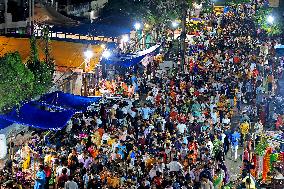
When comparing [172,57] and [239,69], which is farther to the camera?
[172,57]

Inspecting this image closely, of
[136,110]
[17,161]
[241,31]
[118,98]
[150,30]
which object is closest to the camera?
[17,161]

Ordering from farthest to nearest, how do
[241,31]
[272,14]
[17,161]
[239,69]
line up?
[241,31] < [272,14] < [239,69] < [17,161]

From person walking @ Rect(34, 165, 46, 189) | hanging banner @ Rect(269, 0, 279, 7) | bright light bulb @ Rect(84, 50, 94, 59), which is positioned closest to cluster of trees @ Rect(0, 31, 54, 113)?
person walking @ Rect(34, 165, 46, 189)

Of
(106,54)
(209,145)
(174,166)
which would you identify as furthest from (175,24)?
(174,166)

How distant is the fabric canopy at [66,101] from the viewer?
16.8 m

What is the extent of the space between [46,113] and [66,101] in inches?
59.8

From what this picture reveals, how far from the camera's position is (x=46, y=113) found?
51.4 feet

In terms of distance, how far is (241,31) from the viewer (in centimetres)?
4509

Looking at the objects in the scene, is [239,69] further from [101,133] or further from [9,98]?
[9,98]

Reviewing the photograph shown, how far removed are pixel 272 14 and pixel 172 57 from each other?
10807 mm

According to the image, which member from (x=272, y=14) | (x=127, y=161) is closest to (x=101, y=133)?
(x=127, y=161)

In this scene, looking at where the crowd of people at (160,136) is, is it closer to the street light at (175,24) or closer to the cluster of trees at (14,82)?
the cluster of trees at (14,82)

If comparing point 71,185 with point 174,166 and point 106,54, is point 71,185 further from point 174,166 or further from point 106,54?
point 106,54

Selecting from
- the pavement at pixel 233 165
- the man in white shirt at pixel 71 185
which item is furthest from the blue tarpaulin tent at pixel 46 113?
the pavement at pixel 233 165
